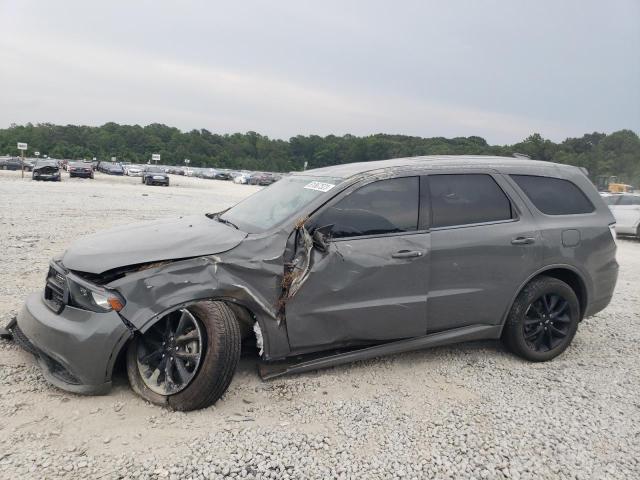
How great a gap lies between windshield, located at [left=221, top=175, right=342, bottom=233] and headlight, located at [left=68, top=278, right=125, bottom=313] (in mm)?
1060

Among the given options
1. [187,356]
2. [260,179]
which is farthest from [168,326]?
[260,179]

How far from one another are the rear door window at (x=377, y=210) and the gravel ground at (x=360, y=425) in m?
1.14

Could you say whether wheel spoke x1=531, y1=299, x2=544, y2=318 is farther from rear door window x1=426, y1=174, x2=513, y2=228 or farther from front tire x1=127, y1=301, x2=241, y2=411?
front tire x1=127, y1=301, x2=241, y2=411

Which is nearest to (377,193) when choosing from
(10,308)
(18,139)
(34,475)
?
(34,475)

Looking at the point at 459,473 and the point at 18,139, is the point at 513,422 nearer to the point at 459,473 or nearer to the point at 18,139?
the point at 459,473

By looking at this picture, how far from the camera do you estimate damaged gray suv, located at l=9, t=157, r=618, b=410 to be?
3.04 metres

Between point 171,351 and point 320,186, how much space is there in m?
1.63

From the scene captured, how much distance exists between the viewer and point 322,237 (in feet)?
11.2

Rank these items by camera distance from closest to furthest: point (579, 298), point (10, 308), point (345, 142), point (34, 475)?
1. point (34, 475)
2. point (579, 298)
3. point (10, 308)
4. point (345, 142)

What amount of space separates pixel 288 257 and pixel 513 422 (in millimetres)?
1858

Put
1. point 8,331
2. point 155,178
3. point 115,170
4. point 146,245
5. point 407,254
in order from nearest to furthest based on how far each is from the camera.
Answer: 1. point 146,245
2. point 407,254
3. point 8,331
4. point 155,178
5. point 115,170

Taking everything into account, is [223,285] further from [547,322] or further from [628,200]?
[628,200]

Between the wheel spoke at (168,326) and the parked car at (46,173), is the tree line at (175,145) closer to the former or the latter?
the parked car at (46,173)

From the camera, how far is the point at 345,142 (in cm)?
8831
